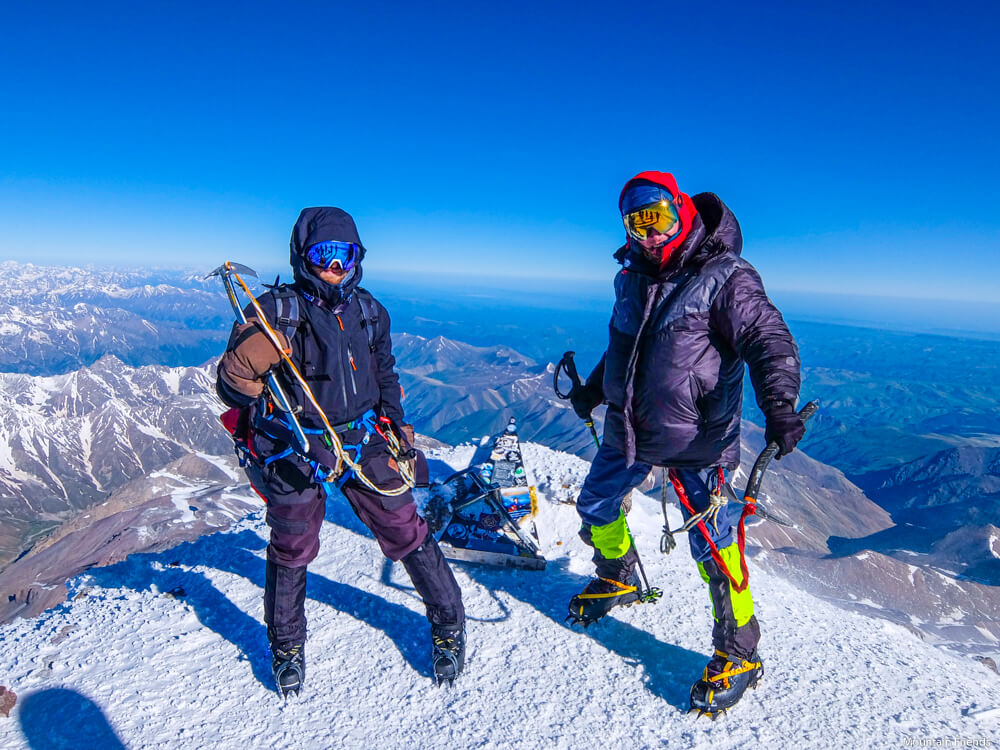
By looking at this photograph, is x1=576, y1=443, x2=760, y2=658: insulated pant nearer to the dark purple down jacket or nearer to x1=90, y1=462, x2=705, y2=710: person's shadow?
the dark purple down jacket

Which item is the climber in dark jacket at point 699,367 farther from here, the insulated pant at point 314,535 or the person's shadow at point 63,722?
the person's shadow at point 63,722

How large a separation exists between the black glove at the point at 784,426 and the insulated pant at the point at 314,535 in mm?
3564

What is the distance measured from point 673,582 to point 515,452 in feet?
16.3

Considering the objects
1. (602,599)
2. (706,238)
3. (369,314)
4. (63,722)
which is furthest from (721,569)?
(63,722)

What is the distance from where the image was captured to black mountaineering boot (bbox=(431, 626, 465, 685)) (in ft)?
17.1

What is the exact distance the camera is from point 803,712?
478cm

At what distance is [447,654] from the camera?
5.29m

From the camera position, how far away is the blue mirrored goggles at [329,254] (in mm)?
4617

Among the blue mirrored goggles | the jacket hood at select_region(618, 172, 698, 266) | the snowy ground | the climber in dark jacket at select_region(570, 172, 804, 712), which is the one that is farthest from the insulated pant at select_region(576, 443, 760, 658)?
the blue mirrored goggles

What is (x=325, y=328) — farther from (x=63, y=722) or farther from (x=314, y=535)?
(x=63, y=722)

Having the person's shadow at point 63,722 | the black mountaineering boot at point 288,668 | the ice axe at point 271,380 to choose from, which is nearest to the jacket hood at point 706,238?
the ice axe at point 271,380

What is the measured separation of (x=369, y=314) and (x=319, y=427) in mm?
1354

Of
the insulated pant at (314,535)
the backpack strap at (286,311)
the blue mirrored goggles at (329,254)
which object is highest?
the blue mirrored goggles at (329,254)

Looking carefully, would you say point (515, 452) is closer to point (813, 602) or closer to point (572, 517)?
point (572, 517)
